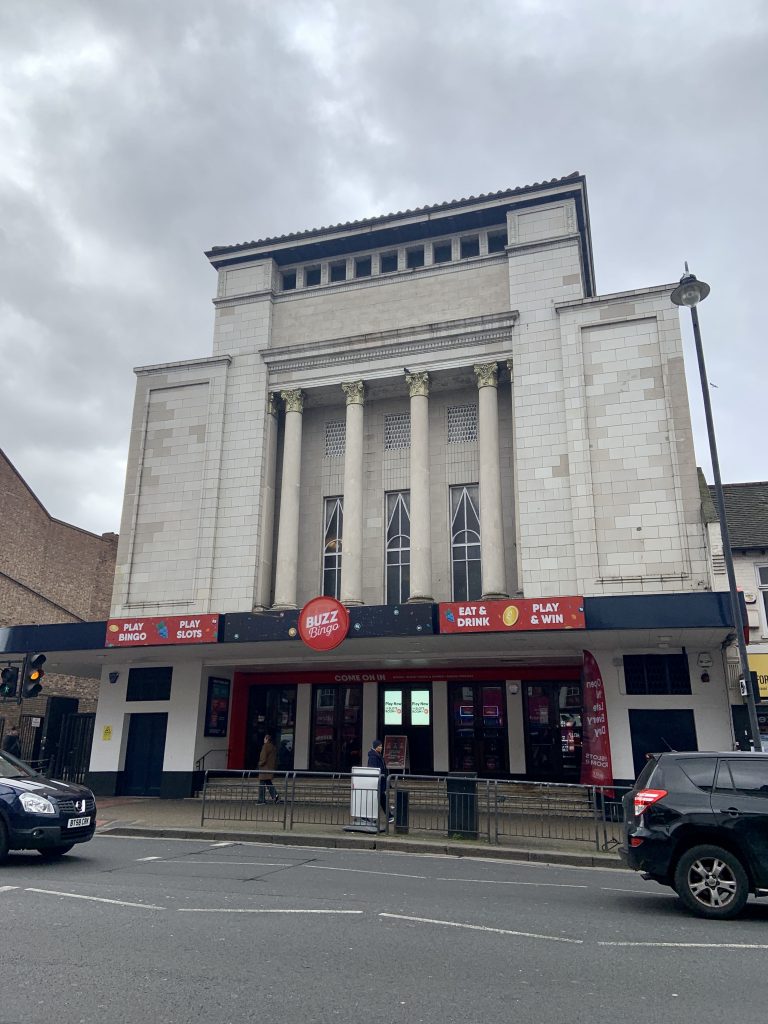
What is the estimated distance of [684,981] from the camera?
224 inches

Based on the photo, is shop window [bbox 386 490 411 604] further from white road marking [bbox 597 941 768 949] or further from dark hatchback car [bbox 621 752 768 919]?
white road marking [bbox 597 941 768 949]

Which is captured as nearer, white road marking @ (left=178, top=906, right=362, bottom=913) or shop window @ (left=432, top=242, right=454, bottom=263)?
white road marking @ (left=178, top=906, right=362, bottom=913)

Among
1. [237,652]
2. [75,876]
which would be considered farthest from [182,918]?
[237,652]

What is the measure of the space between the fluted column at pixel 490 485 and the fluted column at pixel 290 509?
227 inches

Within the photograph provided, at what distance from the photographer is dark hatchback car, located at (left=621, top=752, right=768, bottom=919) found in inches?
314

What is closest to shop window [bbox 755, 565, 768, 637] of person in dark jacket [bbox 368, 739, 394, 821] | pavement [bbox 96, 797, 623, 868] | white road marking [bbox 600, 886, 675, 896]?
pavement [bbox 96, 797, 623, 868]

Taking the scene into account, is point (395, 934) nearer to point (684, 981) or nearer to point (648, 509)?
point (684, 981)

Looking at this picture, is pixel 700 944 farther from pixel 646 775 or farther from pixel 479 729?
pixel 479 729

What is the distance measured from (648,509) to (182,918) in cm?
1659

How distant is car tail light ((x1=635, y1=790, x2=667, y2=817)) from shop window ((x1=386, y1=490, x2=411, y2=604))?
15.0 metres

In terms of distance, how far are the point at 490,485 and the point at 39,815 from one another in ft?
50.7

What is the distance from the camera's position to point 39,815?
1024 centimetres

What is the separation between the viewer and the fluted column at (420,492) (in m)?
22.5

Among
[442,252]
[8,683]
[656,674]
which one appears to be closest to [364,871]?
[656,674]
